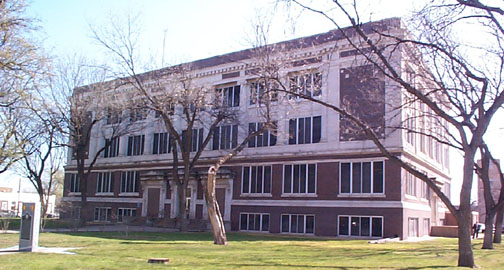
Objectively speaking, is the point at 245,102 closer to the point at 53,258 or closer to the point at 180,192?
the point at 180,192

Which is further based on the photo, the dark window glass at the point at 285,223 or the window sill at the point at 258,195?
the window sill at the point at 258,195

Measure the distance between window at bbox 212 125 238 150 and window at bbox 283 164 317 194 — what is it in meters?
5.96

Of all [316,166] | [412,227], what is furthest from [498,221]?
[316,166]

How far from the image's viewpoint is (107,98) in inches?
1563

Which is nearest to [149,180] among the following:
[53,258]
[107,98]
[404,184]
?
[107,98]

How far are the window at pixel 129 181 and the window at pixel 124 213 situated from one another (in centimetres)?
182

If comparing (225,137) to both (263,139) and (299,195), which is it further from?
Answer: (299,195)

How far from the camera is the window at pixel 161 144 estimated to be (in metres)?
46.5

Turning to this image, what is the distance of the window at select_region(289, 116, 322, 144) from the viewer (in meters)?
36.6

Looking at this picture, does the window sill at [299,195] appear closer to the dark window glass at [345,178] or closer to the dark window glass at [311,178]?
the dark window glass at [311,178]

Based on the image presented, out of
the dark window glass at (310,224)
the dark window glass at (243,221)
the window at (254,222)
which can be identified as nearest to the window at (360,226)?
the dark window glass at (310,224)

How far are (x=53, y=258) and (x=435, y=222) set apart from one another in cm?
3452

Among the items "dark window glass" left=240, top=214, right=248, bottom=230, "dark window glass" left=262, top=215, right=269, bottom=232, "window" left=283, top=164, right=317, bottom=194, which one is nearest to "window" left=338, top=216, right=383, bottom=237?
"window" left=283, top=164, right=317, bottom=194

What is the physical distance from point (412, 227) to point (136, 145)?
28.0m
